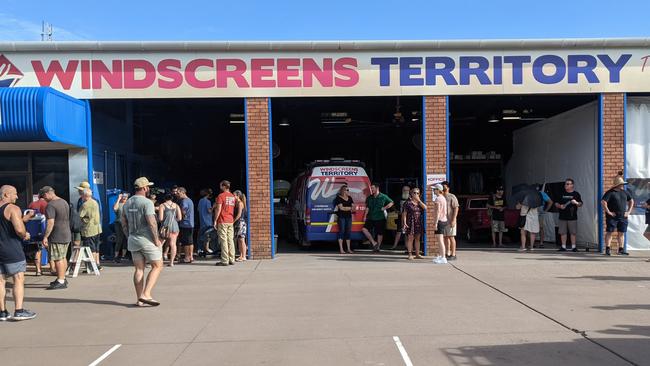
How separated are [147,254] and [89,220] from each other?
338 centimetres

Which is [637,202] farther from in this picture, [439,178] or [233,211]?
[233,211]

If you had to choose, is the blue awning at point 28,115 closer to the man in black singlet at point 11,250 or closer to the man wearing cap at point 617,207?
the man in black singlet at point 11,250

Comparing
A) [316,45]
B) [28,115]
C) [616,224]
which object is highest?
[316,45]

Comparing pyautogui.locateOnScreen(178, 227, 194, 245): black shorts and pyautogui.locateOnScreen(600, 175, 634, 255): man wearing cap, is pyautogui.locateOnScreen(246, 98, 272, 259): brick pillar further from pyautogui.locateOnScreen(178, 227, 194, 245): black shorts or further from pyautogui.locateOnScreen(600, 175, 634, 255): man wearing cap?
pyautogui.locateOnScreen(600, 175, 634, 255): man wearing cap

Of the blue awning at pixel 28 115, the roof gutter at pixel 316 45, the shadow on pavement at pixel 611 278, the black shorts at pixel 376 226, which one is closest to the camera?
the shadow on pavement at pixel 611 278

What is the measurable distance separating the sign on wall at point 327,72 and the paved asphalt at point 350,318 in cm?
423

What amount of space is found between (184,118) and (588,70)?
13458 mm

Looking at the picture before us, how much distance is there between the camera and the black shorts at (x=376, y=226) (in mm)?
13852

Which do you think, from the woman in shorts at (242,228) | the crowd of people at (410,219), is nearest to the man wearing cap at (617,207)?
the crowd of people at (410,219)

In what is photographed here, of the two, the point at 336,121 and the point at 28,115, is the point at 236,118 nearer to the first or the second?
the point at 336,121

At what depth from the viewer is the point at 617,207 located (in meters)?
12.3

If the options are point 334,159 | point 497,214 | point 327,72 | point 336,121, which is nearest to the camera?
point 327,72

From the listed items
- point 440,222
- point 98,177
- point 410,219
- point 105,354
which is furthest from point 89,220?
point 440,222

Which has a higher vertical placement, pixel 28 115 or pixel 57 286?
pixel 28 115
